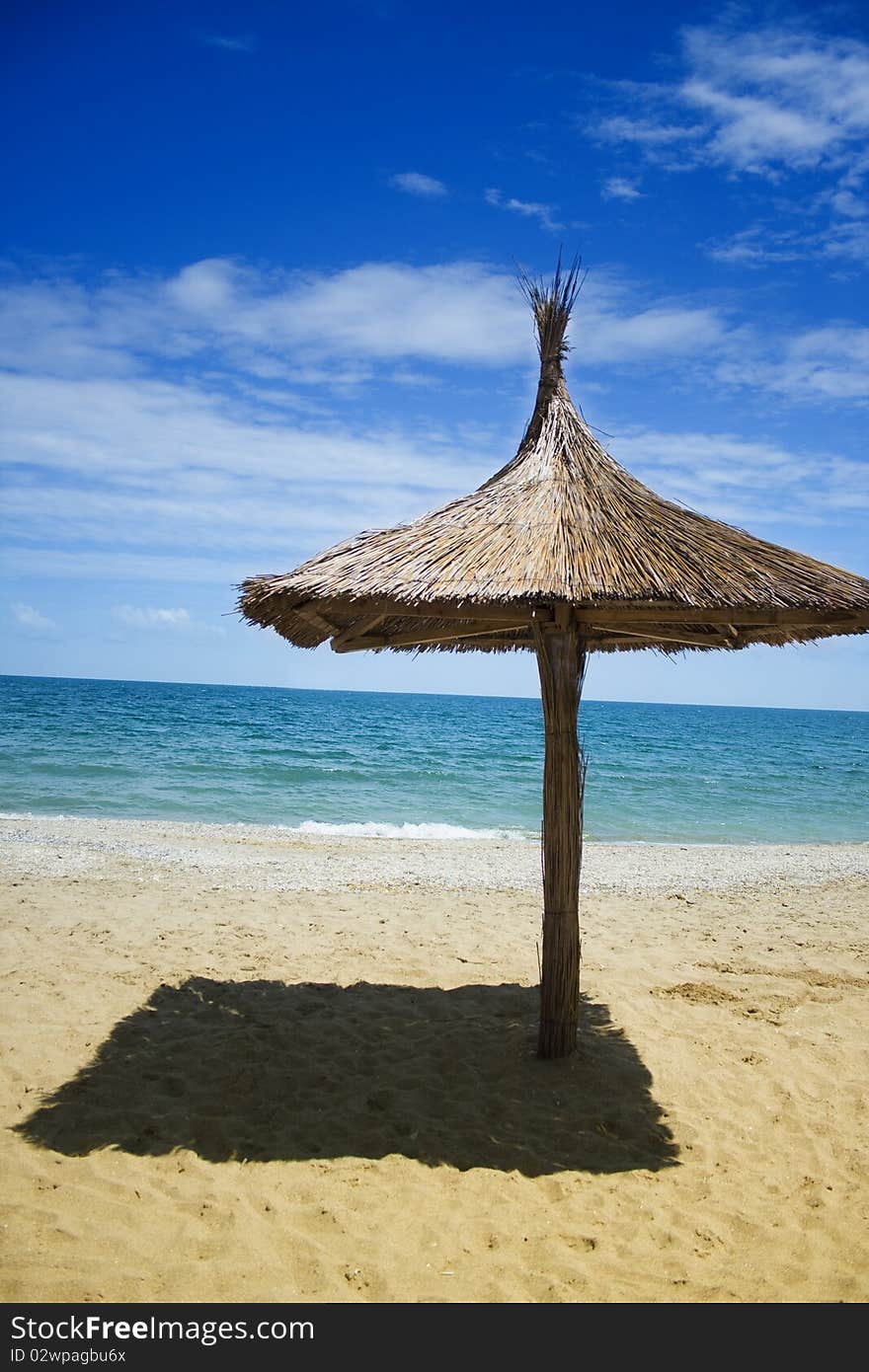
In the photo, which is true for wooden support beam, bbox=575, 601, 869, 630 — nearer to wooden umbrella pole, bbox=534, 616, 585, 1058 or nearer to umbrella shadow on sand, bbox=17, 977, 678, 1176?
wooden umbrella pole, bbox=534, 616, 585, 1058

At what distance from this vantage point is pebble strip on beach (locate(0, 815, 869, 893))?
8844 mm

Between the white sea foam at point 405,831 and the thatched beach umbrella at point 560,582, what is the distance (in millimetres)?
9658

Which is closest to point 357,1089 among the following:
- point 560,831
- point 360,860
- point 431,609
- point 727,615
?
point 560,831

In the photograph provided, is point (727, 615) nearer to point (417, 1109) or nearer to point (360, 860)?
point (417, 1109)

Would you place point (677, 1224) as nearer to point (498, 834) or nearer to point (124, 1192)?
point (124, 1192)

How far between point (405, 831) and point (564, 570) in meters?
11.4

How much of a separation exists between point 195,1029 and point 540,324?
175 inches

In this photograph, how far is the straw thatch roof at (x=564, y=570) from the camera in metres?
3.63

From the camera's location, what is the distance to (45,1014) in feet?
15.4

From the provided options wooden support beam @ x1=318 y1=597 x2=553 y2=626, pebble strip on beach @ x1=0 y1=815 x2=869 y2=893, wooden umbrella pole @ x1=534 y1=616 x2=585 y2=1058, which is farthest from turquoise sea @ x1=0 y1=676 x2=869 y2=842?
wooden support beam @ x1=318 y1=597 x2=553 y2=626

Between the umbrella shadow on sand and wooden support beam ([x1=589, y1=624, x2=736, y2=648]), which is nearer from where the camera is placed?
the umbrella shadow on sand

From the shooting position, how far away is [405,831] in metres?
14.6

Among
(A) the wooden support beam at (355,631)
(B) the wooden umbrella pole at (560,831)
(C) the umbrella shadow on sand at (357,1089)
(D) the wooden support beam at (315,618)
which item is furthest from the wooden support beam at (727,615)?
(C) the umbrella shadow on sand at (357,1089)

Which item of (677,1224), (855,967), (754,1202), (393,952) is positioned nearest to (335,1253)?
(677,1224)
